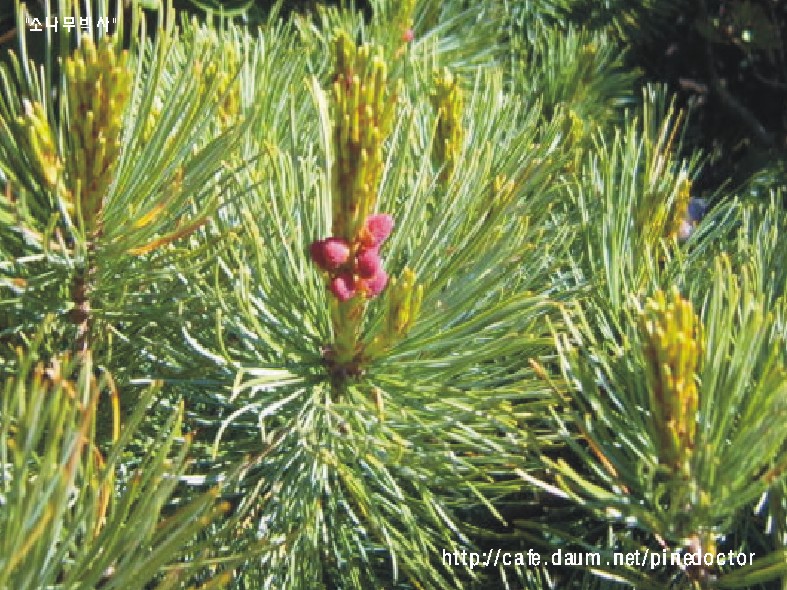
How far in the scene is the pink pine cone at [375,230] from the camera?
568 mm

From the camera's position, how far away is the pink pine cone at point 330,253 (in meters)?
0.56

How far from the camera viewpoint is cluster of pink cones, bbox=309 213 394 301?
0.56 m

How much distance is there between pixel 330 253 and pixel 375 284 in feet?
0.11

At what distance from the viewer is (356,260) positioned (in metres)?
0.57

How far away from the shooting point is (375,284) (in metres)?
0.58

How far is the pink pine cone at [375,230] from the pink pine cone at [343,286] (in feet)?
0.07

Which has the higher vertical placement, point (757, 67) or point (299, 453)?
point (757, 67)

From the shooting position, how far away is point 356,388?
0.61 m

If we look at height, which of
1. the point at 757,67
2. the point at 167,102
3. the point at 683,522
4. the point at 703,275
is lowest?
the point at 683,522

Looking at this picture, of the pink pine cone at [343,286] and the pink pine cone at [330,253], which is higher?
the pink pine cone at [330,253]

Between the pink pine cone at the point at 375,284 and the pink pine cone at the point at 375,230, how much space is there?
0.02m

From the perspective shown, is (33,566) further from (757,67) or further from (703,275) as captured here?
(757,67)

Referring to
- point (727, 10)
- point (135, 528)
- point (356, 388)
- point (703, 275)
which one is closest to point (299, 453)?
point (356, 388)

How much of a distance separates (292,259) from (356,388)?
9 centimetres
